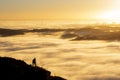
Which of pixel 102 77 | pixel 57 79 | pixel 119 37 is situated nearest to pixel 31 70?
pixel 57 79

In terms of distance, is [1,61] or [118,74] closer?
[1,61]

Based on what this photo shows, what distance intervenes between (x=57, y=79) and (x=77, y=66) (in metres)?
31.5

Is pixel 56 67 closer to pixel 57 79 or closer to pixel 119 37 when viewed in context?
pixel 57 79

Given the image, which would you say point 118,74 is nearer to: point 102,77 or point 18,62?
point 102,77

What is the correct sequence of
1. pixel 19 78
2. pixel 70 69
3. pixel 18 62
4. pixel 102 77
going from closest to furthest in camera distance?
pixel 19 78 → pixel 18 62 → pixel 102 77 → pixel 70 69

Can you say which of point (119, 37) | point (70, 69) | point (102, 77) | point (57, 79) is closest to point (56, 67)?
point (70, 69)

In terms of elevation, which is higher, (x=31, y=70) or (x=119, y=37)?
(x=119, y=37)

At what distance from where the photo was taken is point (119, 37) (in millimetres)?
195750

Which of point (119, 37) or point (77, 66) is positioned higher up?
point (119, 37)

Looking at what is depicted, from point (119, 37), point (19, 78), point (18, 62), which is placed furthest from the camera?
point (119, 37)

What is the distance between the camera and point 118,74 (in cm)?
7225

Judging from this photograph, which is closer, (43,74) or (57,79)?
(43,74)

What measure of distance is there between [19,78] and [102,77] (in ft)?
82.9

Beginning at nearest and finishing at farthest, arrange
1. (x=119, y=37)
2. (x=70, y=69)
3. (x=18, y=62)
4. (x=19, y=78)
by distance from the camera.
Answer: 1. (x=19, y=78)
2. (x=18, y=62)
3. (x=70, y=69)
4. (x=119, y=37)
